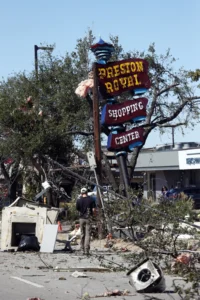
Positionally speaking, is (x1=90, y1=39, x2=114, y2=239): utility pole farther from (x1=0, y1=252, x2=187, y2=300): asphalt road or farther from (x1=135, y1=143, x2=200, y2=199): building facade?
(x1=135, y1=143, x2=200, y2=199): building facade

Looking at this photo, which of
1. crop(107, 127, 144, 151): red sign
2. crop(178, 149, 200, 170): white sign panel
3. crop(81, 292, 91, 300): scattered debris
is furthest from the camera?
crop(178, 149, 200, 170): white sign panel

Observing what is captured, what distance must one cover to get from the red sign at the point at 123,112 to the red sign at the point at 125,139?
41 cm

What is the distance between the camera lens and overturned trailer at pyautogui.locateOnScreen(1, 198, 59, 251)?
17.3m


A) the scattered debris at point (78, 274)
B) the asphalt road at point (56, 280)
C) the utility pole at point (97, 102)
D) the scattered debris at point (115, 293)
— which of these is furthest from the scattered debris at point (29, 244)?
the scattered debris at point (115, 293)

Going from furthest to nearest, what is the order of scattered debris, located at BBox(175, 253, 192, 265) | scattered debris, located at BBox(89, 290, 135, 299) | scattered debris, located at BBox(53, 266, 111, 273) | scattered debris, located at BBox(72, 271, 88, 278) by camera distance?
scattered debris, located at BBox(53, 266, 111, 273) → scattered debris, located at BBox(72, 271, 88, 278) → scattered debris, located at BBox(89, 290, 135, 299) → scattered debris, located at BBox(175, 253, 192, 265)

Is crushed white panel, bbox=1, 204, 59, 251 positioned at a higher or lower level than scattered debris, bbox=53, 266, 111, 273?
higher

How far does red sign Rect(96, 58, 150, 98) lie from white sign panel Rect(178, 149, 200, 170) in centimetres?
2488

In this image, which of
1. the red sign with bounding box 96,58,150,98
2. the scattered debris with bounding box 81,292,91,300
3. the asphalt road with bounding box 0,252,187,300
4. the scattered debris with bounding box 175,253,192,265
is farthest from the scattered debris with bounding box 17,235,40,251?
the scattered debris with bounding box 175,253,192,265

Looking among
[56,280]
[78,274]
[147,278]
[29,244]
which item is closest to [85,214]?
[29,244]

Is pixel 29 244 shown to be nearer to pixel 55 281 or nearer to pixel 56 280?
pixel 56 280

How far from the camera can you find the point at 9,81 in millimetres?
31562

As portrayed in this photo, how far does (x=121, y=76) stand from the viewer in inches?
845

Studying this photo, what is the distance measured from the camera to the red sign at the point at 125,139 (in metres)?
21.3

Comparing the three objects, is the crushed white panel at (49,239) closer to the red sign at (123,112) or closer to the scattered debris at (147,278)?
the red sign at (123,112)
